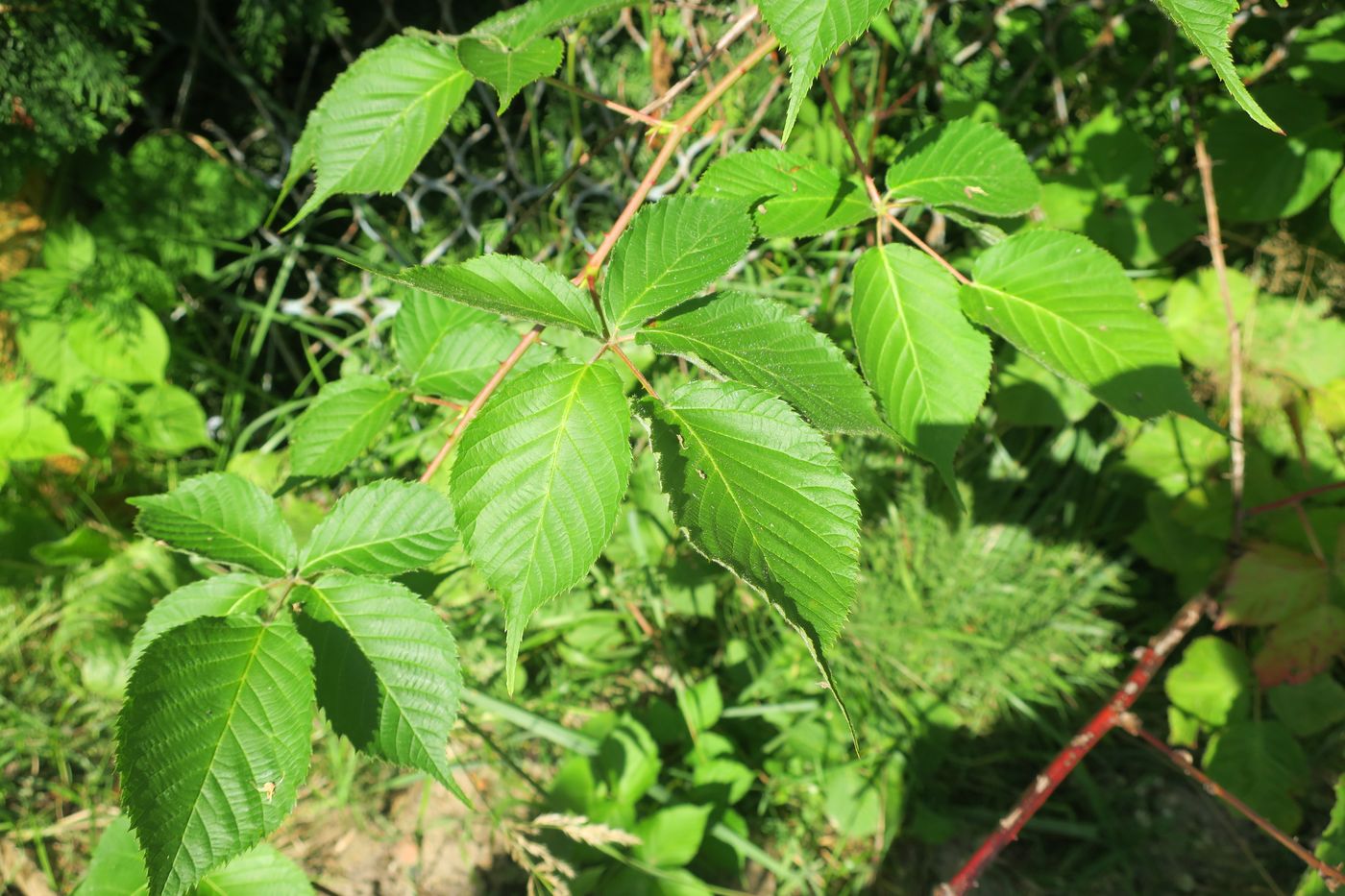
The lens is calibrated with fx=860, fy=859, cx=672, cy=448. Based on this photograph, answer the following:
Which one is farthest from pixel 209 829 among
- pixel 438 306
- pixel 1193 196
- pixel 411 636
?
pixel 1193 196

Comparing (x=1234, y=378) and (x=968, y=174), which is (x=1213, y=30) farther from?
(x=1234, y=378)

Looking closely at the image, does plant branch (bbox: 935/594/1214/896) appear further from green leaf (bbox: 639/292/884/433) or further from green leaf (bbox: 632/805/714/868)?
green leaf (bbox: 639/292/884/433)

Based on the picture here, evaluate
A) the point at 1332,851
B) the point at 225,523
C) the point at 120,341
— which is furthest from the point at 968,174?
the point at 120,341

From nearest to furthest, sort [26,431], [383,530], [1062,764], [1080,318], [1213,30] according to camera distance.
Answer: [1213,30] < [383,530] < [1080,318] < [1062,764] < [26,431]

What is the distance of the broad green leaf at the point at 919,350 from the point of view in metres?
0.92

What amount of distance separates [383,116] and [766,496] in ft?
2.13

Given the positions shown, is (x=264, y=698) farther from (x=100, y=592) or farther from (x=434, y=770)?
(x=100, y=592)

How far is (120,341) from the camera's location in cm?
207

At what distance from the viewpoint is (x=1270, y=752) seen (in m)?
1.63

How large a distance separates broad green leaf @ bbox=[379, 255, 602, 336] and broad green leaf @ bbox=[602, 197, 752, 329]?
0.12 ft

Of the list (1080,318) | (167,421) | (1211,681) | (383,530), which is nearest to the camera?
(383,530)

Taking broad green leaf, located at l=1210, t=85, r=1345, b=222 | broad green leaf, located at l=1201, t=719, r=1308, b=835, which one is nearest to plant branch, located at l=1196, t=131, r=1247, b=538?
broad green leaf, located at l=1210, t=85, r=1345, b=222

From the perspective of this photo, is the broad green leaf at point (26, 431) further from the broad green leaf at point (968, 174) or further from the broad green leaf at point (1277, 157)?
the broad green leaf at point (1277, 157)

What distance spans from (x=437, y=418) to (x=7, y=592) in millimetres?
1130
